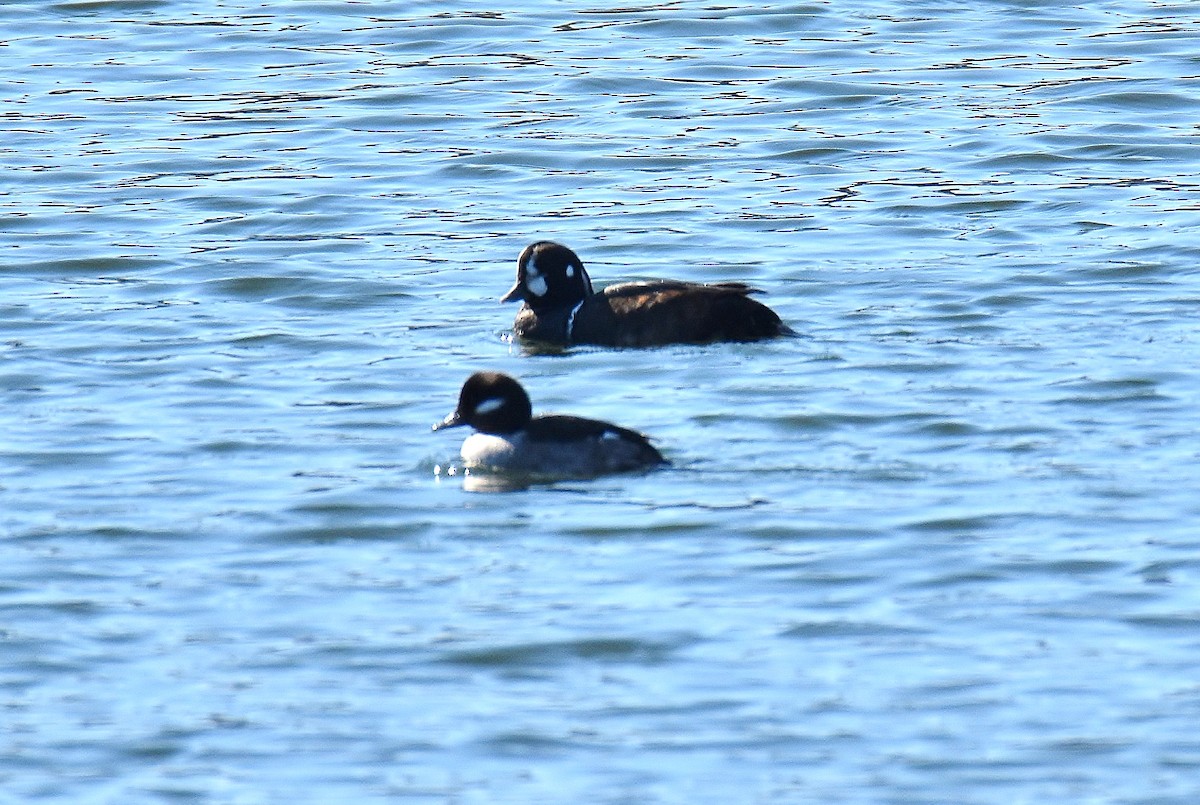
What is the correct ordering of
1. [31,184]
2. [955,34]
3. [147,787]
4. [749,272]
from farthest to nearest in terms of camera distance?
1. [955,34]
2. [31,184]
3. [749,272]
4. [147,787]

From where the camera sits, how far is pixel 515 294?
14125 mm

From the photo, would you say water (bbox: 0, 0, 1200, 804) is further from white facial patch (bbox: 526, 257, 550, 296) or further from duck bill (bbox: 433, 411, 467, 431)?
white facial patch (bbox: 526, 257, 550, 296)

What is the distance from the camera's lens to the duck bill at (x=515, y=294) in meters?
14.1

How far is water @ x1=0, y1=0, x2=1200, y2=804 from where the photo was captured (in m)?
8.05

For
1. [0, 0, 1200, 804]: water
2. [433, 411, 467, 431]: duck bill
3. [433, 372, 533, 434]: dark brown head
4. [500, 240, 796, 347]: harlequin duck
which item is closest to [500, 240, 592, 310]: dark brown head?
[500, 240, 796, 347]: harlequin duck

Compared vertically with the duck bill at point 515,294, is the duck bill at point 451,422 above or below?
below

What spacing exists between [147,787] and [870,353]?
628cm

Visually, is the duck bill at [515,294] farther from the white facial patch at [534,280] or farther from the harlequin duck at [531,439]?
the harlequin duck at [531,439]

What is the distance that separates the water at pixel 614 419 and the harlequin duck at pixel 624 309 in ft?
0.48

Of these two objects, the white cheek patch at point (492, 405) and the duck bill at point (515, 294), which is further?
the duck bill at point (515, 294)

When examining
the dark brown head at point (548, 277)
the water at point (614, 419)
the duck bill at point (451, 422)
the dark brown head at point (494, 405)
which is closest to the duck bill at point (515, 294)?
the dark brown head at point (548, 277)

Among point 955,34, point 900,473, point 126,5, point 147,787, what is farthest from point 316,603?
point 126,5

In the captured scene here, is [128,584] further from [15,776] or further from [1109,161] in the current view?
[1109,161]

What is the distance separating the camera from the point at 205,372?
13.0m
